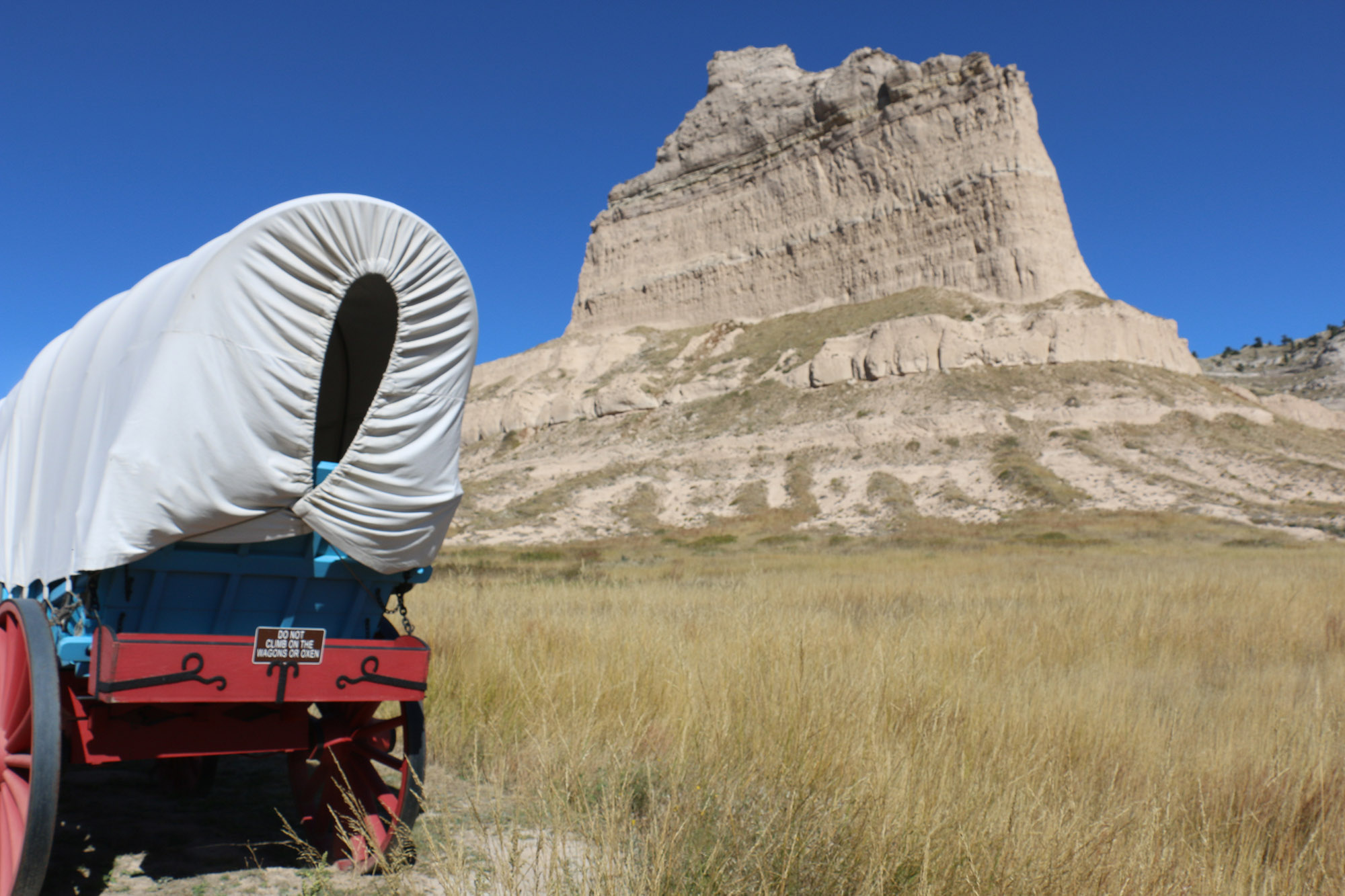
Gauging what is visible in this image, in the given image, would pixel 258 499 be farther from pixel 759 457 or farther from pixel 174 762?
pixel 759 457

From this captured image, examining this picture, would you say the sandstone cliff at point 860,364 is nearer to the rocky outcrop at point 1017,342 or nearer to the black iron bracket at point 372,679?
the rocky outcrop at point 1017,342

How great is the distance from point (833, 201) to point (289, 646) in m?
64.5

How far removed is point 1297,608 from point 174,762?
34.7 feet

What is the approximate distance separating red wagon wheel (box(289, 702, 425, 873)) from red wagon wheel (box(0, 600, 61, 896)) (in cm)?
97

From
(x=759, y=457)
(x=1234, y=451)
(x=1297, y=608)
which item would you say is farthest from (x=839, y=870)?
(x=1234, y=451)

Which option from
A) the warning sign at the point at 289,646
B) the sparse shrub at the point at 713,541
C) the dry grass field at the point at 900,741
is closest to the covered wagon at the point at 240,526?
the warning sign at the point at 289,646

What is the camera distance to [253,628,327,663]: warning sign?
2.91 meters

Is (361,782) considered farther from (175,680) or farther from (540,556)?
(540,556)

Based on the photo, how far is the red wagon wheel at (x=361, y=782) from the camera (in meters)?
3.34

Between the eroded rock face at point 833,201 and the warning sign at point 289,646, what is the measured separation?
5232 centimetres

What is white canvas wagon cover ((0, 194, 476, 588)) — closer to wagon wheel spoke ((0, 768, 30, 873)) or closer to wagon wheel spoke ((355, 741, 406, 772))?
wagon wheel spoke ((0, 768, 30, 873))

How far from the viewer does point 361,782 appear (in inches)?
140

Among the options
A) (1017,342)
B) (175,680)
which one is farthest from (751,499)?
(175,680)

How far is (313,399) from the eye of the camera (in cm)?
301
